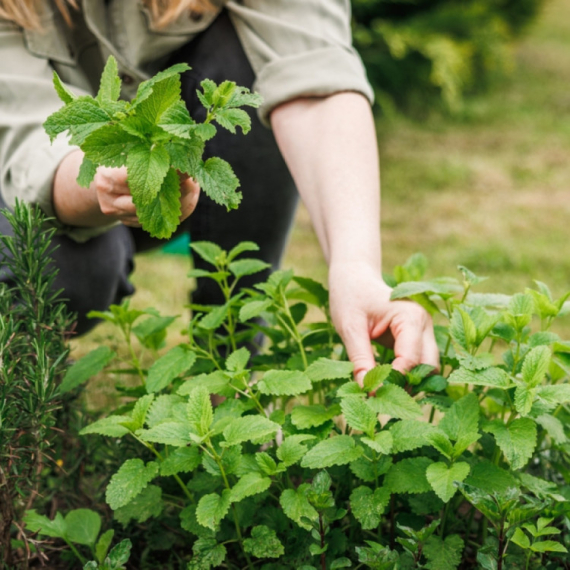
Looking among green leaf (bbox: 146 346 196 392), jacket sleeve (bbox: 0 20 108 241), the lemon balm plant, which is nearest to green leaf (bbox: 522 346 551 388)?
the lemon balm plant

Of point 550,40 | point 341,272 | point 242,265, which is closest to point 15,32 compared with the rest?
point 242,265

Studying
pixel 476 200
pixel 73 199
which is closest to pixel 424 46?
pixel 476 200

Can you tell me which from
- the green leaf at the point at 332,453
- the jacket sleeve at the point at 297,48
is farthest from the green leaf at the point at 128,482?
the jacket sleeve at the point at 297,48

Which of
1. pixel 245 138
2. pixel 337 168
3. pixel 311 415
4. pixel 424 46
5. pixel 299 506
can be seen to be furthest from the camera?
pixel 424 46

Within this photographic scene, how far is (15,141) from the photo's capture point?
1.54 m

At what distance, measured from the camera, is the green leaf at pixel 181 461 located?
102 cm

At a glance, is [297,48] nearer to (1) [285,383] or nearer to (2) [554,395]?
(1) [285,383]

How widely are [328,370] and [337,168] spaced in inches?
21.3

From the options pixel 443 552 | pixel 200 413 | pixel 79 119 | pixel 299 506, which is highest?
pixel 79 119

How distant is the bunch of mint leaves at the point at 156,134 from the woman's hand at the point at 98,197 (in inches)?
3.8

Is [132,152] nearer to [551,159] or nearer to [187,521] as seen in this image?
[187,521]

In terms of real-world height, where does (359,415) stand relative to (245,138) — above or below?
above

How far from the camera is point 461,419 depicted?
102 centimetres

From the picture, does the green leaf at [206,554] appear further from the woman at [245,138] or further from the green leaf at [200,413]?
the woman at [245,138]
